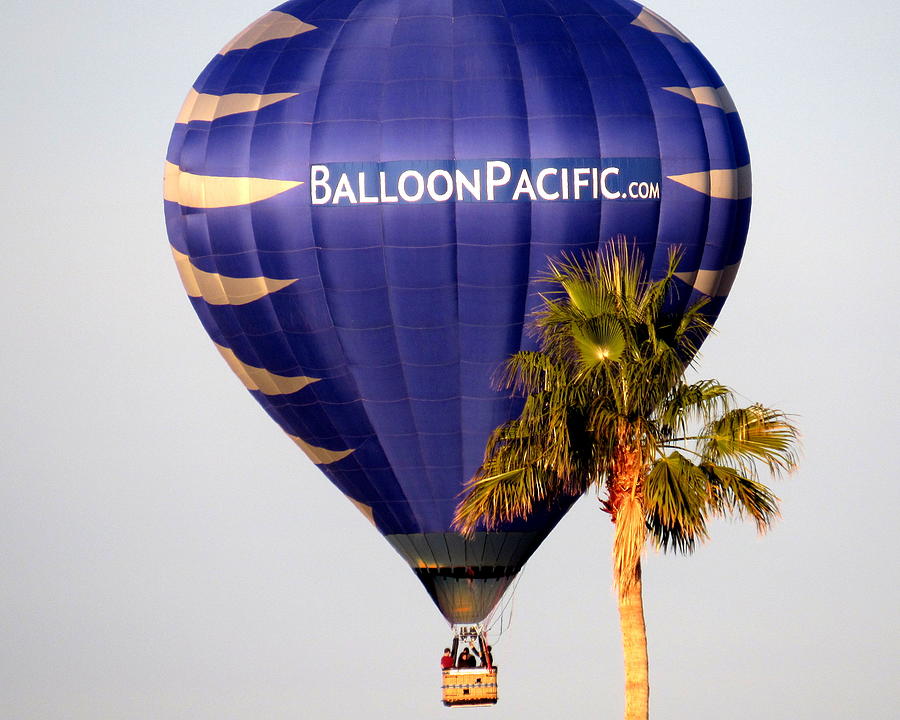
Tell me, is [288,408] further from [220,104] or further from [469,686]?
[469,686]

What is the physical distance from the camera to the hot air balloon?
159ft

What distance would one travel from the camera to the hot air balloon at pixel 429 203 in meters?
48.3

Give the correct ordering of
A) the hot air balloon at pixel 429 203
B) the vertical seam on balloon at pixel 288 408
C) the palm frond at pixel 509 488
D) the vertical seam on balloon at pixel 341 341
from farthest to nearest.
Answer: the vertical seam on balloon at pixel 288 408
the vertical seam on balloon at pixel 341 341
the hot air balloon at pixel 429 203
the palm frond at pixel 509 488

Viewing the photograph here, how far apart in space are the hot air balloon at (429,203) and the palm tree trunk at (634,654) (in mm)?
8725

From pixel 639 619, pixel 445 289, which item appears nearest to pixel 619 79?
pixel 445 289

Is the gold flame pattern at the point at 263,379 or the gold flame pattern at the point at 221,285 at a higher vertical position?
the gold flame pattern at the point at 221,285

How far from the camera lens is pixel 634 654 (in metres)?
41.1

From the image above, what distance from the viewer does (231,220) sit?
164ft

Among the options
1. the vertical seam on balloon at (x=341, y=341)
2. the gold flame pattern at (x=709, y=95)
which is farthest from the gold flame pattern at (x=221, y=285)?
the gold flame pattern at (x=709, y=95)

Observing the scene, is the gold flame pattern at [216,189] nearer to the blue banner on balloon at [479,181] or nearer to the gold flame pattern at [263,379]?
the blue banner on balloon at [479,181]

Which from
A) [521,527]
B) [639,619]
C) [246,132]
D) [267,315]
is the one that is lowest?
[639,619]

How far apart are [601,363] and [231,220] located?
32.9ft

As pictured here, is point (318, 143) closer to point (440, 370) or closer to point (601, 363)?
point (440, 370)

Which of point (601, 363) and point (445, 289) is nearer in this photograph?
point (601, 363)
